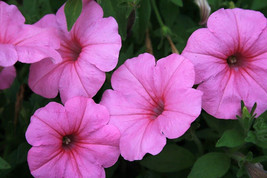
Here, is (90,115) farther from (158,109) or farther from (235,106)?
(235,106)

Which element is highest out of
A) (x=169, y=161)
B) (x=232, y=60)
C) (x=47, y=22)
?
(x=232, y=60)

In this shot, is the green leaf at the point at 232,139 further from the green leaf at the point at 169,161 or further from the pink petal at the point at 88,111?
the pink petal at the point at 88,111

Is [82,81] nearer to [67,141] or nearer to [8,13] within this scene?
[67,141]

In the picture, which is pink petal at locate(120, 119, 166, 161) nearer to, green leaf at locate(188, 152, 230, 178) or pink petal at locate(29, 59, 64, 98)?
green leaf at locate(188, 152, 230, 178)

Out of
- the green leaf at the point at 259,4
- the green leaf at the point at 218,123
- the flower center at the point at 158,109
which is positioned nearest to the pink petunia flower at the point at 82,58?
the flower center at the point at 158,109

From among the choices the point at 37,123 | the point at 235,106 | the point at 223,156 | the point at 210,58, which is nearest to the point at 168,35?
the point at 210,58

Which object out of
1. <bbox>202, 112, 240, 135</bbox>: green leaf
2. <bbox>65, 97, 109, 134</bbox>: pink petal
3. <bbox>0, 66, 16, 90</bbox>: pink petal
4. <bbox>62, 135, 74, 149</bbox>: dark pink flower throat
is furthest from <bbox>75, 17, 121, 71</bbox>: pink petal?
<bbox>202, 112, 240, 135</bbox>: green leaf

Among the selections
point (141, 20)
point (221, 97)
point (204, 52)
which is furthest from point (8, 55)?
point (221, 97)
